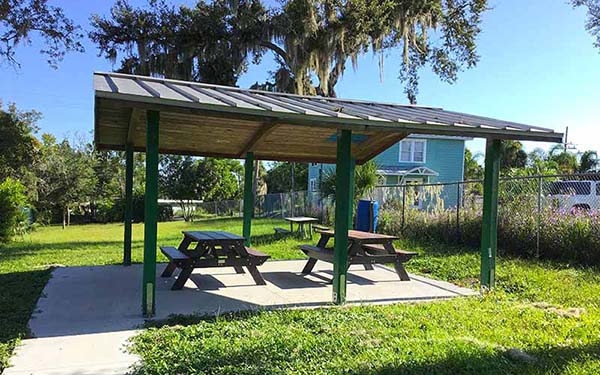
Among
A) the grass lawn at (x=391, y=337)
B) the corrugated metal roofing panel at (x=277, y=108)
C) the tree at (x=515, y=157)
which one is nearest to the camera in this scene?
the grass lawn at (x=391, y=337)

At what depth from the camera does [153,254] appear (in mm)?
4762

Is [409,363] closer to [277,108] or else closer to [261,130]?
[277,108]

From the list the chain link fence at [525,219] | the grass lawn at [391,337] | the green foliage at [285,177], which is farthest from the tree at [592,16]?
the green foliage at [285,177]

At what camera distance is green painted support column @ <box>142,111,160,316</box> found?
4711mm

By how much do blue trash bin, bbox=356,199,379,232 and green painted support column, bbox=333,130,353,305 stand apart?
364cm

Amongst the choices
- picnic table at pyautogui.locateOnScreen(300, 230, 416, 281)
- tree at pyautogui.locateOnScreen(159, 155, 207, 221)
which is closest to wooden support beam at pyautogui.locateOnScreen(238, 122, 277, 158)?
picnic table at pyautogui.locateOnScreen(300, 230, 416, 281)

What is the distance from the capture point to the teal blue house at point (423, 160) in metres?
24.2

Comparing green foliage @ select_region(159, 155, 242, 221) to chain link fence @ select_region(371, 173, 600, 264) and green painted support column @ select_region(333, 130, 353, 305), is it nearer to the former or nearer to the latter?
chain link fence @ select_region(371, 173, 600, 264)

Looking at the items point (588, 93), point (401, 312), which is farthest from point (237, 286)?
point (588, 93)

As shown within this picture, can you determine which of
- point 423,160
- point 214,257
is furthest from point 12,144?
point 423,160

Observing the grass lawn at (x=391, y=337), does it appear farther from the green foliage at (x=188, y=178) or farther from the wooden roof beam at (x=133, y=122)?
the green foliage at (x=188, y=178)

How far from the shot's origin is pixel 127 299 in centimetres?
561

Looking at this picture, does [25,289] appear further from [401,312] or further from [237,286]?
[401,312]

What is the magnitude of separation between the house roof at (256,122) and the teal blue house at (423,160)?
50.8 ft
